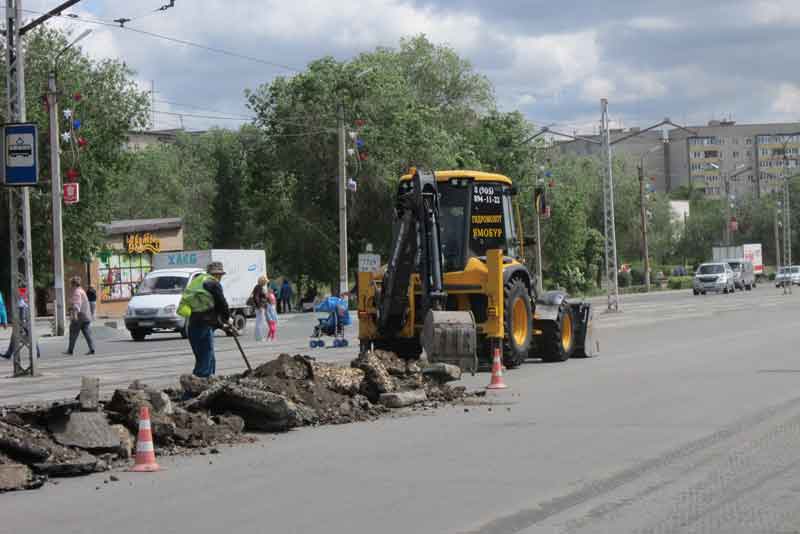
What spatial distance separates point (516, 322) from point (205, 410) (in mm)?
8659

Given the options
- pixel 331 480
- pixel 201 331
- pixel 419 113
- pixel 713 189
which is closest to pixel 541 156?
pixel 419 113

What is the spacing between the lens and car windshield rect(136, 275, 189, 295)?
36062 millimetres

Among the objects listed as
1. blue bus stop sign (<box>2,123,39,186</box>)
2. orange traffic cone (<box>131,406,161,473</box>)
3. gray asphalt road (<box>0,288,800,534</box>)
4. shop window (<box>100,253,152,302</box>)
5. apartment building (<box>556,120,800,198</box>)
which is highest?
apartment building (<box>556,120,800,198</box>)

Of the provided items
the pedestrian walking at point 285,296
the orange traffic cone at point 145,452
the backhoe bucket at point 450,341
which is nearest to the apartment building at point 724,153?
the pedestrian walking at point 285,296

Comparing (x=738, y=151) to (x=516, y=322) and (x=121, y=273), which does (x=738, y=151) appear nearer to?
(x=121, y=273)

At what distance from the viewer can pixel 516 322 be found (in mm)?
20156

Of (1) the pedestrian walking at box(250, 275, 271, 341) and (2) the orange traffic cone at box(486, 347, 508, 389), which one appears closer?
(2) the orange traffic cone at box(486, 347, 508, 389)

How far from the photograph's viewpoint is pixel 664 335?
2862 centimetres

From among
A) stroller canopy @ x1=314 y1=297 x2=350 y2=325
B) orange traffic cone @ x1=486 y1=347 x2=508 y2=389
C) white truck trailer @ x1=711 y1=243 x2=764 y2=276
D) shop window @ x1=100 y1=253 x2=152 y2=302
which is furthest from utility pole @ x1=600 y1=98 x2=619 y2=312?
white truck trailer @ x1=711 y1=243 x2=764 y2=276

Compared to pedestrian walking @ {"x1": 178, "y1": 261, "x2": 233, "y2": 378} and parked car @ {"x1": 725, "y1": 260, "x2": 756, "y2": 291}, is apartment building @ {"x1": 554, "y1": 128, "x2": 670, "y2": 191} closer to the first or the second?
parked car @ {"x1": 725, "y1": 260, "x2": 756, "y2": 291}

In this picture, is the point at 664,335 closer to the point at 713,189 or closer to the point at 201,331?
the point at 201,331

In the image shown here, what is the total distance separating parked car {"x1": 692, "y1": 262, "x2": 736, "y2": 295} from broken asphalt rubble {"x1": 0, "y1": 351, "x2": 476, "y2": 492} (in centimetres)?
5722

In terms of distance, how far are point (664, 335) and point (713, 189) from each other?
171 m

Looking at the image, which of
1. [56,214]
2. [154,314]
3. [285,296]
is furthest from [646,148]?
[154,314]
